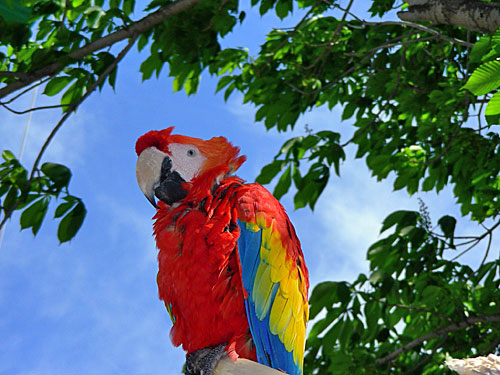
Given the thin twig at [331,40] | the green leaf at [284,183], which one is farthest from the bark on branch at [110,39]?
the green leaf at [284,183]

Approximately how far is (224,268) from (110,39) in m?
1.27

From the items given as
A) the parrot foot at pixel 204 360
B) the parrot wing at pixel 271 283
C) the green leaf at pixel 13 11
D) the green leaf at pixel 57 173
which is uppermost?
the green leaf at pixel 13 11

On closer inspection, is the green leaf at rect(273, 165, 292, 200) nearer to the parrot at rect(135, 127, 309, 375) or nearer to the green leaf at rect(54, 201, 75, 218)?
the green leaf at rect(54, 201, 75, 218)

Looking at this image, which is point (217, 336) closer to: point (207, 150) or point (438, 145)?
point (207, 150)

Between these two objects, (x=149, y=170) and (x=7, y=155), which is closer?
(x=149, y=170)

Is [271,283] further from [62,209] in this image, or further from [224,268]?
[62,209]

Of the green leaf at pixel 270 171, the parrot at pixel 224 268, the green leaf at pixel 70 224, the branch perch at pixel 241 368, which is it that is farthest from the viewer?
the green leaf at pixel 270 171

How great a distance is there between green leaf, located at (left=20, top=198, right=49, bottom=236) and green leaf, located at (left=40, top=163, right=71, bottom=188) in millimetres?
91

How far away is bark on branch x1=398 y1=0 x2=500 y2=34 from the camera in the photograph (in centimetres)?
138

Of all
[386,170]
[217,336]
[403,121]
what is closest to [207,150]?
[217,336]

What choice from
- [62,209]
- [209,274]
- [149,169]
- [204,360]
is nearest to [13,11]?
[62,209]

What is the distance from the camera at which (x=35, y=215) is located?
192 centimetres

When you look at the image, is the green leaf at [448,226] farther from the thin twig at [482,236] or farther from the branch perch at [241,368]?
the branch perch at [241,368]

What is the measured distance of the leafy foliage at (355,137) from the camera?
198 cm
